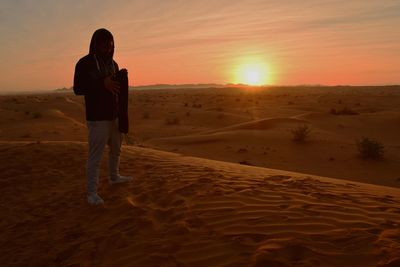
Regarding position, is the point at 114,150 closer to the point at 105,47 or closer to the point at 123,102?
the point at 123,102

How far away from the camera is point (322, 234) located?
11.7 feet

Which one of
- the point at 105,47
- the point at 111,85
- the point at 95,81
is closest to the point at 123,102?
the point at 111,85

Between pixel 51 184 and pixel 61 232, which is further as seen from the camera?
pixel 51 184

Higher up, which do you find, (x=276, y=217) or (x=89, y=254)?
(x=276, y=217)

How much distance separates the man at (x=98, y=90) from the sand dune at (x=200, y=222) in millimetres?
740

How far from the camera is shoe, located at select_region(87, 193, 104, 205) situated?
16.3 feet

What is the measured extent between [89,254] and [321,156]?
8.92m

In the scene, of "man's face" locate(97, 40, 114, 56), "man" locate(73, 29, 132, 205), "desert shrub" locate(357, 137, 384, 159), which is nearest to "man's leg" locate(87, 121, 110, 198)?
"man" locate(73, 29, 132, 205)

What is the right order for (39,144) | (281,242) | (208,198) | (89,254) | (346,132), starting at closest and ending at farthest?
(281,242) → (89,254) → (208,198) → (39,144) → (346,132)

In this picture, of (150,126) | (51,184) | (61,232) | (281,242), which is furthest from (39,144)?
(150,126)

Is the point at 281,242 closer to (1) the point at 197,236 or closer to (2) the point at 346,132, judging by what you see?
(1) the point at 197,236

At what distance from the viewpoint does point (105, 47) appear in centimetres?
467

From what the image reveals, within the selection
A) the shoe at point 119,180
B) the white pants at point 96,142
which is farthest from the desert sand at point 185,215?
the white pants at point 96,142

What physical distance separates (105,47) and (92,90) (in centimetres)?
58
